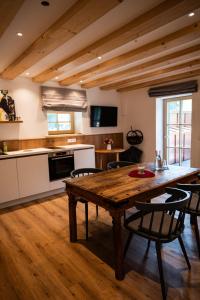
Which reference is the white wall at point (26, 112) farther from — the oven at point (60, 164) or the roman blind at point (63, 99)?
the oven at point (60, 164)

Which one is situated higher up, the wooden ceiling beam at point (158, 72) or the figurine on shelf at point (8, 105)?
the wooden ceiling beam at point (158, 72)

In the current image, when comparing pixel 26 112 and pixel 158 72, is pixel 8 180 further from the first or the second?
pixel 158 72

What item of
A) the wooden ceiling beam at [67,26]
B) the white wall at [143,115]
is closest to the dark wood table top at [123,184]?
the wooden ceiling beam at [67,26]

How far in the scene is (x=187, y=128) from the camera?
4711 mm

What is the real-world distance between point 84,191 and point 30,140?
2593 millimetres

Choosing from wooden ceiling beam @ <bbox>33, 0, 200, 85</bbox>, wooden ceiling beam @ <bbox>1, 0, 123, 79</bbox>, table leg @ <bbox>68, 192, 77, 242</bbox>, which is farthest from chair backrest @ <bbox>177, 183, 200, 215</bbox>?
wooden ceiling beam @ <bbox>1, 0, 123, 79</bbox>

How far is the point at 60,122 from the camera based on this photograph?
→ 16.0 ft

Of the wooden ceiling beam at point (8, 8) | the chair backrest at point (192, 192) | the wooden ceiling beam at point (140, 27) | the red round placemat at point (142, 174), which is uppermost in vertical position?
the wooden ceiling beam at point (140, 27)

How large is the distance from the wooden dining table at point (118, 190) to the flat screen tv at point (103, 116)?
271cm

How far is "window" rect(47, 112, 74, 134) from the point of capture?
4.68m

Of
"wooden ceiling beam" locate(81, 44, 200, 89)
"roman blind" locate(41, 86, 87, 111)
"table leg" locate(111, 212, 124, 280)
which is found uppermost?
"wooden ceiling beam" locate(81, 44, 200, 89)

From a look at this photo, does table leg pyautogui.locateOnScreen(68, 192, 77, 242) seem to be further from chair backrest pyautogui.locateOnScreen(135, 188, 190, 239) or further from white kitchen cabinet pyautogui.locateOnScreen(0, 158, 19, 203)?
white kitchen cabinet pyautogui.locateOnScreen(0, 158, 19, 203)

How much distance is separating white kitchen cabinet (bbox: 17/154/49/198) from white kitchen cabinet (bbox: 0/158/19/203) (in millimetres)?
83

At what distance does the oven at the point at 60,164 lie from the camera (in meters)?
3.90
